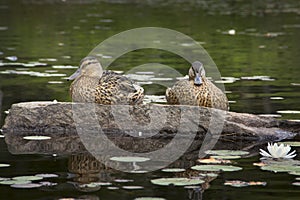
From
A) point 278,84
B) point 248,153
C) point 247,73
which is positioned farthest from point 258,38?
point 248,153

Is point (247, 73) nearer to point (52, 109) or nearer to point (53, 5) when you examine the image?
point (52, 109)

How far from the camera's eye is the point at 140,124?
8.63m

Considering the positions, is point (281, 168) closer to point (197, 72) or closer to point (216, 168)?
point (216, 168)

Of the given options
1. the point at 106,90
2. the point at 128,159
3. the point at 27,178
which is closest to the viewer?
the point at 27,178

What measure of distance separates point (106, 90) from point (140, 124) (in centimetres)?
67

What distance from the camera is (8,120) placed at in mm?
8727

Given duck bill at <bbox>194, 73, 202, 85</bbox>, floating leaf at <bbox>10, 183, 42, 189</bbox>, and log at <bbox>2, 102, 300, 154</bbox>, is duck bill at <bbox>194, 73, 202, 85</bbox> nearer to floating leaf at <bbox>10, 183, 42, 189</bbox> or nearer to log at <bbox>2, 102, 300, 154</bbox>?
log at <bbox>2, 102, 300, 154</bbox>

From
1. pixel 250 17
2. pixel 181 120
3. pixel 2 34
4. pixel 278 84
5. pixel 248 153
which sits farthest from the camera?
pixel 250 17

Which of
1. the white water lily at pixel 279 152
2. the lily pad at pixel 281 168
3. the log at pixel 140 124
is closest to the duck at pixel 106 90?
the log at pixel 140 124

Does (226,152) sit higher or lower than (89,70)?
lower

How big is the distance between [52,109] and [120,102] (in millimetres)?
752

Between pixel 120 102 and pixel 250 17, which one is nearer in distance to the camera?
pixel 120 102

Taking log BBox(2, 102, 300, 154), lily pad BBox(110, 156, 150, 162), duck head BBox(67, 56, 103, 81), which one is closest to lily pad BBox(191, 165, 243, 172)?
lily pad BBox(110, 156, 150, 162)

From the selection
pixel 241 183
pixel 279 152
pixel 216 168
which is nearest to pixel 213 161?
pixel 216 168
